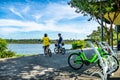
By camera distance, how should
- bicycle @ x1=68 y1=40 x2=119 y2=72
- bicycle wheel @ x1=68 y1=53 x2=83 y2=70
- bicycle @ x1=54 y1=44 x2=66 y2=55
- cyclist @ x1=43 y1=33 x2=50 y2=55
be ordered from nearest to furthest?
bicycle @ x1=68 y1=40 x2=119 y2=72 → bicycle wheel @ x1=68 y1=53 x2=83 y2=70 → cyclist @ x1=43 y1=33 x2=50 y2=55 → bicycle @ x1=54 y1=44 x2=66 y2=55

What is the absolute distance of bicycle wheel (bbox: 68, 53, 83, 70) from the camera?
1631cm

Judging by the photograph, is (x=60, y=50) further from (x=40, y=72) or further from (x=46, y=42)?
(x=40, y=72)

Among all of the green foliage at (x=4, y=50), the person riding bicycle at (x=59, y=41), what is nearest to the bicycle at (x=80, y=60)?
the person riding bicycle at (x=59, y=41)

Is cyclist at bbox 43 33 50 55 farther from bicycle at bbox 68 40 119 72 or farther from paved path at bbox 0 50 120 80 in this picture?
bicycle at bbox 68 40 119 72

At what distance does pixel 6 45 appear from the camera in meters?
29.8

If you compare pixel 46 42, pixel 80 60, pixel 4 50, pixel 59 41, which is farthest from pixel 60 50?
pixel 80 60

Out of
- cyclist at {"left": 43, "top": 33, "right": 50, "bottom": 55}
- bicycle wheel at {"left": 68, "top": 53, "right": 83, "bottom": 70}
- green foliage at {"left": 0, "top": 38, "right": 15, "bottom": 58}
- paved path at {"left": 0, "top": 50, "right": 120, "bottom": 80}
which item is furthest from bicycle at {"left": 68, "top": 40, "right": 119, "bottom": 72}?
green foliage at {"left": 0, "top": 38, "right": 15, "bottom": 58}

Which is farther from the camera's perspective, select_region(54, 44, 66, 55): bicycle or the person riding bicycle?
select_region(54, 44, 66, 55): bicycle

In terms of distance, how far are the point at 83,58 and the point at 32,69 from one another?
2494mm

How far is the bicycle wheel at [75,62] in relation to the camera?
642 inches

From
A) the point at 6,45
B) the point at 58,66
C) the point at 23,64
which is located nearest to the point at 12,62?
the point at 23,64

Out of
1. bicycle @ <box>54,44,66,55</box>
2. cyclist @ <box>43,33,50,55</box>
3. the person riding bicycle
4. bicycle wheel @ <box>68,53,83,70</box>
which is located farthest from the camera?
bicycle @ <box>54,44,66,55</box>

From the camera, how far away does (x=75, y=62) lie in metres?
16.3

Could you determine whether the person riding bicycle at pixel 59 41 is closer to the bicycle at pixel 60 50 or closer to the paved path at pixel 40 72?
the bicycle at pixel 60 50
